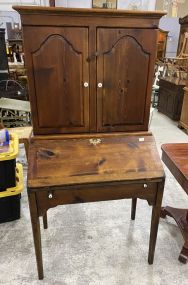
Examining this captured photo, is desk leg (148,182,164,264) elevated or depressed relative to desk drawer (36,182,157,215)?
depressed

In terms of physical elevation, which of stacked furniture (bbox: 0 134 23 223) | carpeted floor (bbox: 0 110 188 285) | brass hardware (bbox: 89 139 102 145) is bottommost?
carpeted floor (bbox: 0 110 188 285)

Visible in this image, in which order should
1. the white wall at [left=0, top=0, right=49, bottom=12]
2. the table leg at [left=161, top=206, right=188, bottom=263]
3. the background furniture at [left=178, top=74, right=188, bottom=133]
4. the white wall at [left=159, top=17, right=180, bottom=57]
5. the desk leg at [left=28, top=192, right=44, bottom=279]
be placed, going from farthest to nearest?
1. the white wall at [left=159, top=17, right=180, bottom=57]
2. the white wall at [left=0, top=0, right=49, bottom=12]
3. the background furniture at [left=178, top=74, right=188, bottom=133]
4. the table leg at [left=161, top=206, right=188, bottom=263]
5. the desk leg at [left=28, top=192, right=44, bottom=279]

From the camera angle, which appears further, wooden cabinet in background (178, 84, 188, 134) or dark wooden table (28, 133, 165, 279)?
wooden cabinet in background (178, 84, 188, 134)

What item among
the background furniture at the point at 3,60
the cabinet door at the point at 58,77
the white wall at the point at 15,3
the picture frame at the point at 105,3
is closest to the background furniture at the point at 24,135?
the cabinet door at the point at 58,77

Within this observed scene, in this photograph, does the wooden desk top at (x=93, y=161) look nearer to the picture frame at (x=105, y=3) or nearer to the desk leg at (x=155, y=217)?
the desk leg at (x=155, y=217)

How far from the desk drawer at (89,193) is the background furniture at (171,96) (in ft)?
10.3

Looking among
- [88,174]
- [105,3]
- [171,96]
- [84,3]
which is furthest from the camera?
[84,3]

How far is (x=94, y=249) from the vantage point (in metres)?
1.63

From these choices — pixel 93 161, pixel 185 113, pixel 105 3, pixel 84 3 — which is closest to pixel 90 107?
pixel 93 161

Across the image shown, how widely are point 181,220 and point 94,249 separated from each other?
0.69 m

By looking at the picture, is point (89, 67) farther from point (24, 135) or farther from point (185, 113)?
point (185, 113)

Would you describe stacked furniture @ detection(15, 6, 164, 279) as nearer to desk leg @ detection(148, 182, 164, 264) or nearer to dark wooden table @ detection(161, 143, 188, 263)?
desk leg @ detection(148, 182, 164, 264)

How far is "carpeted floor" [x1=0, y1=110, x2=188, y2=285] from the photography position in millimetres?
1440

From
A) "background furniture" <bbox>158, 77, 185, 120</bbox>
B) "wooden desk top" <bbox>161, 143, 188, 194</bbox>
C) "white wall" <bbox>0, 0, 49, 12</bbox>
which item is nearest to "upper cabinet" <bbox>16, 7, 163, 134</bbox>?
"wooden desk top" <bbox>161, 143, 188, 194</bbox>
